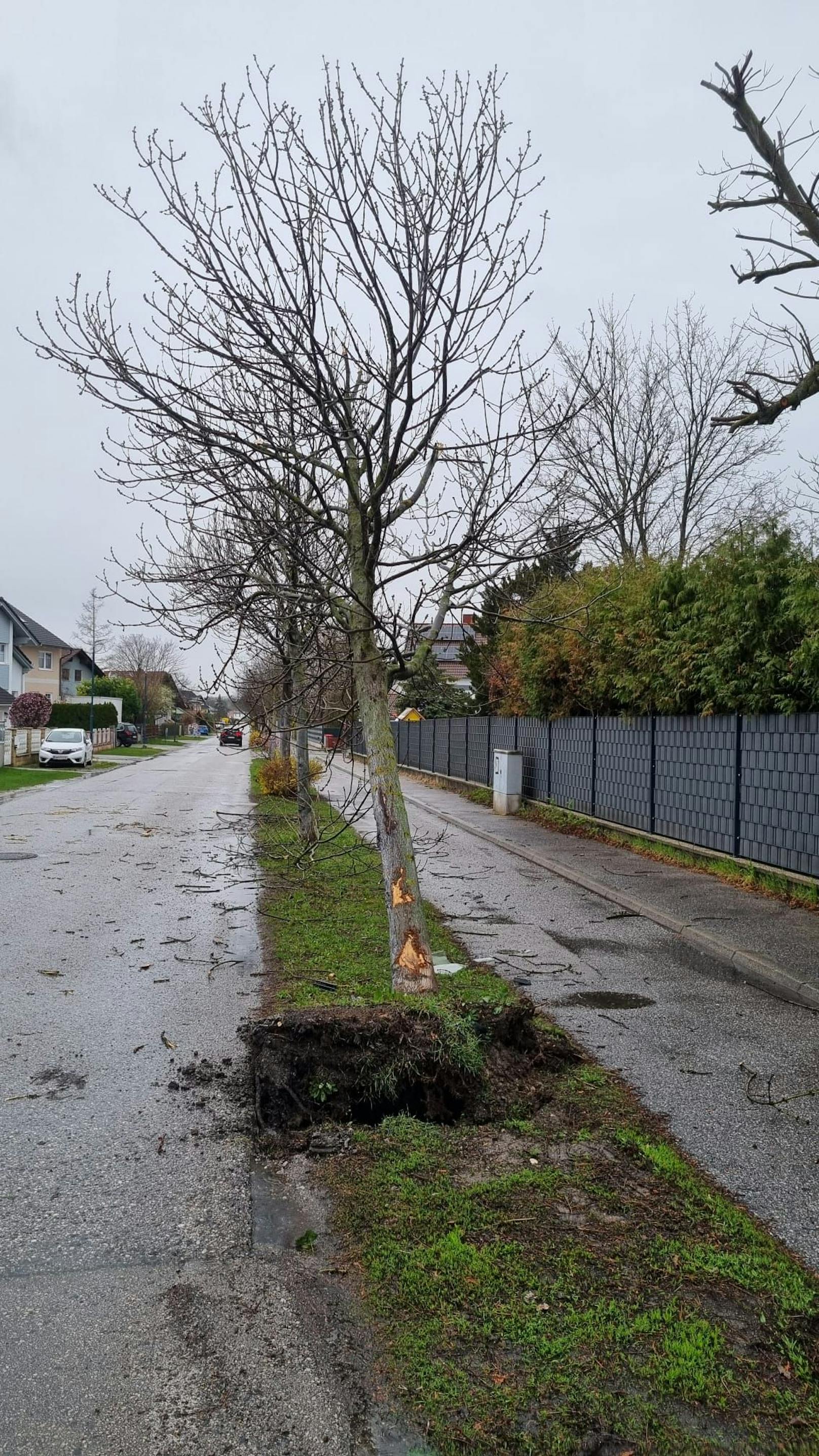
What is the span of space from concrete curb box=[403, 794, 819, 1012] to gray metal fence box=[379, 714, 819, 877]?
Result: 174cm

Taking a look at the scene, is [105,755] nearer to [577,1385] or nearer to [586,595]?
[586,595]

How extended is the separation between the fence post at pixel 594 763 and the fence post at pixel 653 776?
2434 millimetres

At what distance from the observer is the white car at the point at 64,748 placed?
38094 mm

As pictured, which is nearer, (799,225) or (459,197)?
(459,197)

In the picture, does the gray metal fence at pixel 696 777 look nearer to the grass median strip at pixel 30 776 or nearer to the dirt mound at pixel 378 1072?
the dirt mound at pixel 378 1072

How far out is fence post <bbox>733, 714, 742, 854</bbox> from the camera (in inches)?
477

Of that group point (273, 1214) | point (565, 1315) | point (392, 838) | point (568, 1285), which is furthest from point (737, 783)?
point (565, 1315)

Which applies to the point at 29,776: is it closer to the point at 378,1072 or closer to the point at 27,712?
the point at 27,712

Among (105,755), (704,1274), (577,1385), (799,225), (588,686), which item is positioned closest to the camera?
(577,1385)

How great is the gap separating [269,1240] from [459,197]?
16.7ft

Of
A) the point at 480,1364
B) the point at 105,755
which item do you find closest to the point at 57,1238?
the point at 480,1364

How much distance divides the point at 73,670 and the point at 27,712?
3734 cm

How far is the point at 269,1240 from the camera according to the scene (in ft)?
11.8

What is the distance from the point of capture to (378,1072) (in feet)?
15.5
